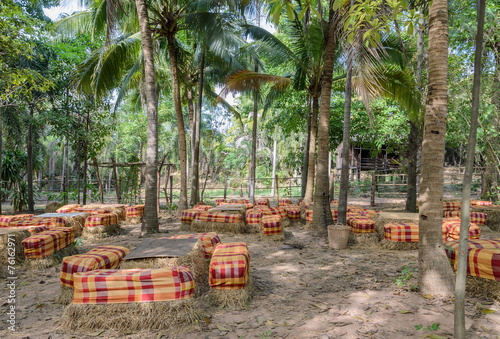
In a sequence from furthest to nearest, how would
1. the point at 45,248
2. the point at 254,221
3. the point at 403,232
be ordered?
the point at 254,221, the point at 403,232, the point at 45,248

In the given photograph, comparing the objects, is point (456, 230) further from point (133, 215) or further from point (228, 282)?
point (133, 215)

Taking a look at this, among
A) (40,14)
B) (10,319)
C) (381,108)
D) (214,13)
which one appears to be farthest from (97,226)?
(40,14)

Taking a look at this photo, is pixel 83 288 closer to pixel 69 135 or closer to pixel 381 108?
pixel 69 135

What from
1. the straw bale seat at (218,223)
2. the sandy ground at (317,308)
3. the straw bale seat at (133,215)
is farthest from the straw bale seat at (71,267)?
the straw bale seat at (133,215)

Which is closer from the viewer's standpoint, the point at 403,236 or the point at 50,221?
the point at 403,236

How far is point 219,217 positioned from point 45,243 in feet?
12.8

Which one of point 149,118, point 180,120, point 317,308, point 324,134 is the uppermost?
point 180,120

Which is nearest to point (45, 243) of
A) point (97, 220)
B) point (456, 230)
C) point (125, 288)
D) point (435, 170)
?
point (97, 220)

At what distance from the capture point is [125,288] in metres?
2.79

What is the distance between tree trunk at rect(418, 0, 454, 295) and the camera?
3.37 meters

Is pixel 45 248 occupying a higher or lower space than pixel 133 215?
higher

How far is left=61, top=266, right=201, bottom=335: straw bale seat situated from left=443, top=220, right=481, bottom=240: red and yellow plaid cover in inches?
203

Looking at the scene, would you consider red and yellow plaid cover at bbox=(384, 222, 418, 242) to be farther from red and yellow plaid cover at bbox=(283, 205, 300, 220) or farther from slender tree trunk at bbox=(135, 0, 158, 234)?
slender tree trunk at bbox=(135, 0, 158, 234)

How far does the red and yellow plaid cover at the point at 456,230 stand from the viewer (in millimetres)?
5383
